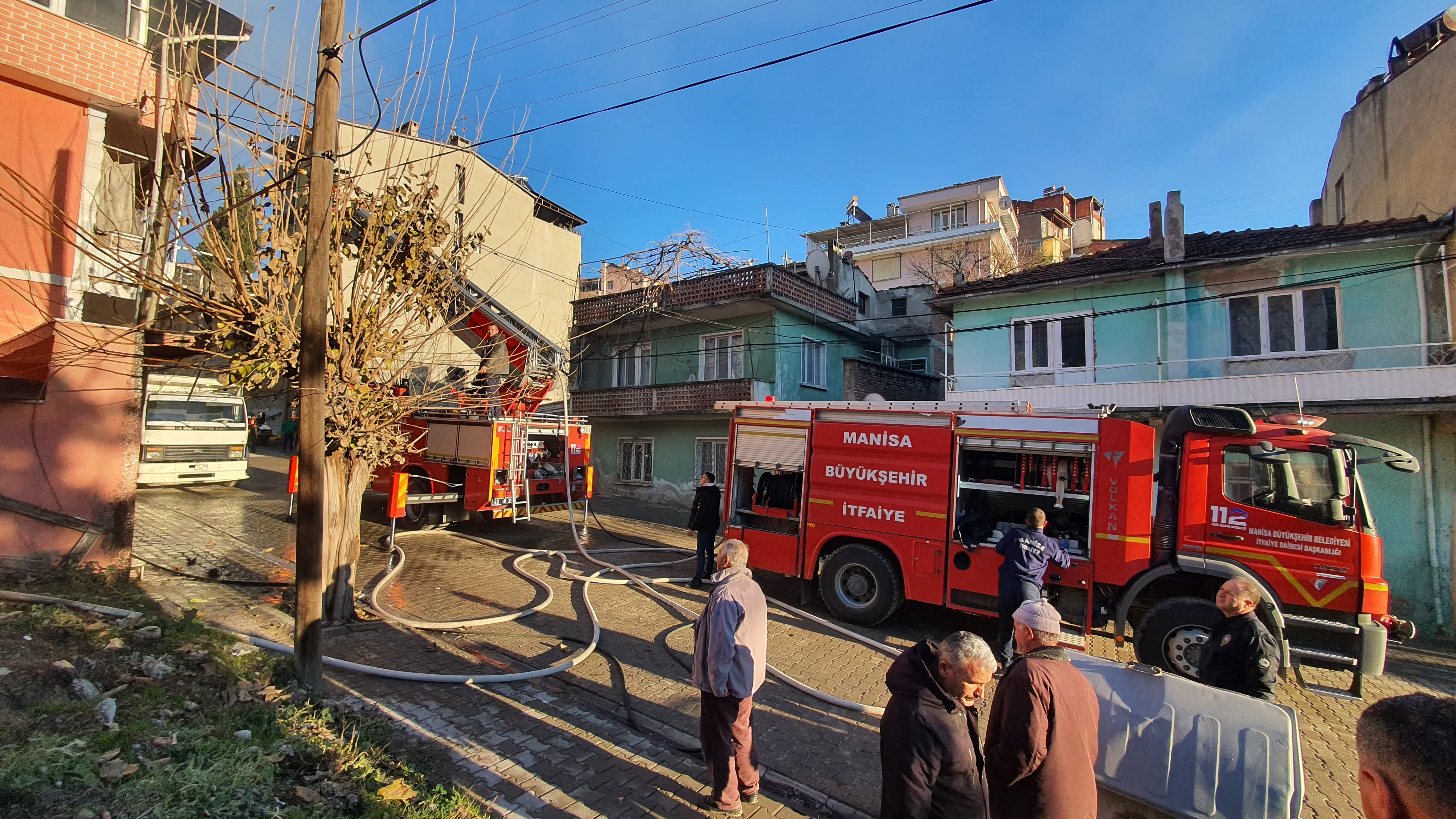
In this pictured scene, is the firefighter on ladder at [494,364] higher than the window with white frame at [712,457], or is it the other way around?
the firefighter on ladder at [494,364]

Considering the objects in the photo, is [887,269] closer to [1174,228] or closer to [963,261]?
[963,261]

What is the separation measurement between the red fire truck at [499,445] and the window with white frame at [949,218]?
29211mm

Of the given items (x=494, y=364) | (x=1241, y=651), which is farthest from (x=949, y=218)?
(x=1241, y=651)

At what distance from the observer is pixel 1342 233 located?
10977 mm

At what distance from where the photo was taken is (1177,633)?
235 inches

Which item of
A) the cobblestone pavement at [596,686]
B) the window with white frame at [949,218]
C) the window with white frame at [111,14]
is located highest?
the window with white frame at [949,218]

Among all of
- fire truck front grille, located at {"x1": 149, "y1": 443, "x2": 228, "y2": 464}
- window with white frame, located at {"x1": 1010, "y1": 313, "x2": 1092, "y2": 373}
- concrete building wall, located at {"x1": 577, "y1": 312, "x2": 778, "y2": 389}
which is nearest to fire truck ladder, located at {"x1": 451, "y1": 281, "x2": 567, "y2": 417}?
concrete building wall, located at {"x1": 577, "y1": 312, "x2": 778, "y2": 389}

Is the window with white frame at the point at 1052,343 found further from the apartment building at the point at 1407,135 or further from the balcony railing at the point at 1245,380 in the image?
the apartment building at the point at 1407,135

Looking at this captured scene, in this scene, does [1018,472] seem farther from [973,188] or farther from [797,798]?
[973,188]

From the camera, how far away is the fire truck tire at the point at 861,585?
752 cm

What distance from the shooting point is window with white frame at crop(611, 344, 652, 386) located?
20281 mm

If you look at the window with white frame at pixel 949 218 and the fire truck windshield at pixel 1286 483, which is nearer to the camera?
the fire truck windshield at pixel 1286 483

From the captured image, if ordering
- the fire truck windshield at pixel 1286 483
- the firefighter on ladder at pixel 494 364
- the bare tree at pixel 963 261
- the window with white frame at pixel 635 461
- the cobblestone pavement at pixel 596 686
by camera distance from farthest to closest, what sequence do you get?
the bare tree at pixel 963 261
the window with white frame at pixel 635 461
the firefighter on ladder at pixel 494 364
the fire truck windshield at pixel 1286 483
the cobblestone pavement at pixel 596 686

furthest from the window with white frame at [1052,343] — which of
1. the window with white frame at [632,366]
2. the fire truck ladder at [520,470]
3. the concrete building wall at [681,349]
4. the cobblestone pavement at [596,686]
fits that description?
the fire truck ladder at [520,470]
